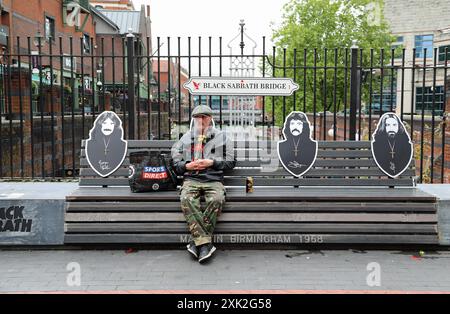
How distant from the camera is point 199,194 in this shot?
5.01m

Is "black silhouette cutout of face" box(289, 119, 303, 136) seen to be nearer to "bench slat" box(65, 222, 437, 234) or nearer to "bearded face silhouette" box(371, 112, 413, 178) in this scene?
"bearded face silhouette" box(371, 112, 413, 178)

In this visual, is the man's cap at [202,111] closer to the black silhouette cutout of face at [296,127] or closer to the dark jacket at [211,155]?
the dark jacket at [211,155]

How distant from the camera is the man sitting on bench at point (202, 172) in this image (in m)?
4.80

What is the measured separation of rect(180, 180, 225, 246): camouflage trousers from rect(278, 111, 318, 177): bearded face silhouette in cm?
112

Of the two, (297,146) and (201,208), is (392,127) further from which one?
(201,208)

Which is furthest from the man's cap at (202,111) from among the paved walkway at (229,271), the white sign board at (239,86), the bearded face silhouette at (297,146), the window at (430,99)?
the window at (430,99)

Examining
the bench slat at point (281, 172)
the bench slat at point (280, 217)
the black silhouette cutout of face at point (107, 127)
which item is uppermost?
the black silhouette cutout of face at point (107, 127)

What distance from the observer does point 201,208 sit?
16.3ft

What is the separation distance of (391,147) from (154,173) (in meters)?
2.98

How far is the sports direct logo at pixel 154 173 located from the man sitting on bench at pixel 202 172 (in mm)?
201

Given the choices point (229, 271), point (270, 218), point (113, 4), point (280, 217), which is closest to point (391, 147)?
point (280, 217)

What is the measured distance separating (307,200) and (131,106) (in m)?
2.83
